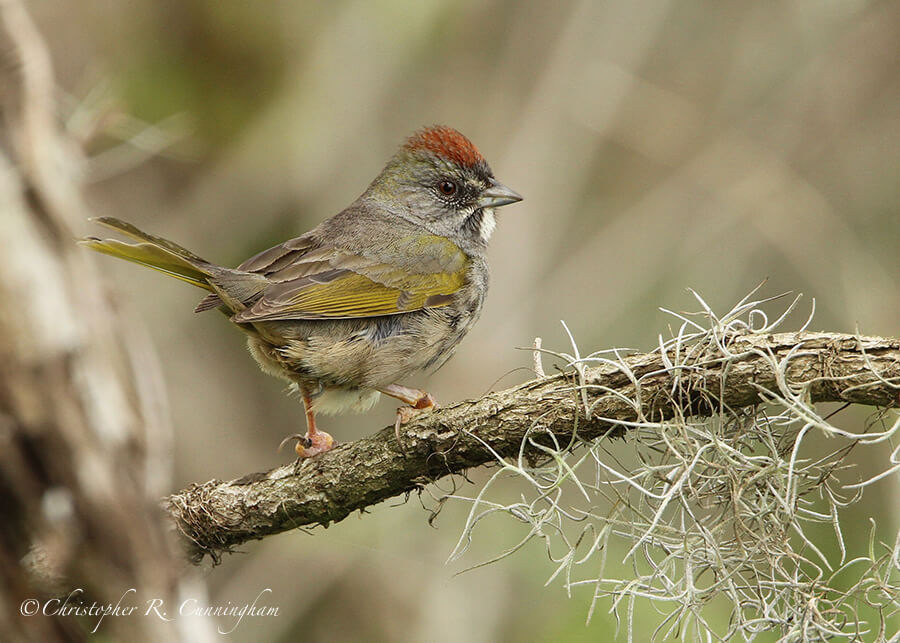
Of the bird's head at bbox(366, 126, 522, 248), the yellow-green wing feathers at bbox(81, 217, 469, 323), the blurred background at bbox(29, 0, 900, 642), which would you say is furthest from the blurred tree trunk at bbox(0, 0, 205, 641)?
the blurred background at bbox(29, 0, 900, 642)

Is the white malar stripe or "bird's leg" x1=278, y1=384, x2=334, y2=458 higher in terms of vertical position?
the white malar stripe

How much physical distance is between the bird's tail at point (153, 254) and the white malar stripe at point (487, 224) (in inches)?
63.0

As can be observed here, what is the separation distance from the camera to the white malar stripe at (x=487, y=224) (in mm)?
5270

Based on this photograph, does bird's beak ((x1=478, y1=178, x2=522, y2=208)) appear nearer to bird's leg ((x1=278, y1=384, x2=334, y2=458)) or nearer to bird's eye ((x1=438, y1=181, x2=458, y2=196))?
bird's eye ((x1=438, y1=181, x2=458, y2=196))

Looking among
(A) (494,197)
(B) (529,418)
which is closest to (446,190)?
(A) (494,197)

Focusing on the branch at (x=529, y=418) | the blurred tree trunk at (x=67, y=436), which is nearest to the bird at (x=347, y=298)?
the branch at (x=529, y=418)

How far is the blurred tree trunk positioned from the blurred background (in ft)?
16.8

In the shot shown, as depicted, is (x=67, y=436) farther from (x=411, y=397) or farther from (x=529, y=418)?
(x=411, y=397)

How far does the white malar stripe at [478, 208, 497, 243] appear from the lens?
5.27m

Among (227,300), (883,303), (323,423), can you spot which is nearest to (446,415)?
(227,300)

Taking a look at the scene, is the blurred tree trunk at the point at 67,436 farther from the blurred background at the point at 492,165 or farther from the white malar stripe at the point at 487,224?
the blurred background at the point at 492,165

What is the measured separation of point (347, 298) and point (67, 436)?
3.01m

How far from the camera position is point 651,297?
817cm

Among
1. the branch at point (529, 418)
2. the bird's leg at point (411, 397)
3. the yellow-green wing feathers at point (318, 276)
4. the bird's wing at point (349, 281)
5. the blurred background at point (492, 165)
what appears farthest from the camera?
the blurred background at point (492, 165)
